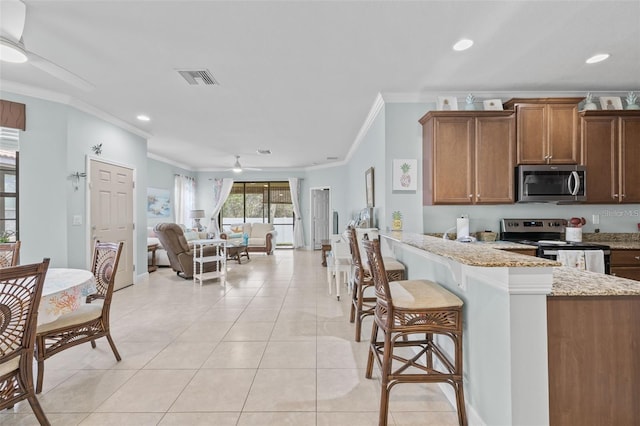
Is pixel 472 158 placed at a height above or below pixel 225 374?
above

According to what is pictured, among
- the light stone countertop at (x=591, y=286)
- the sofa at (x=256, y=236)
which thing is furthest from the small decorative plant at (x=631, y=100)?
the sofa at (x=256, y=236)

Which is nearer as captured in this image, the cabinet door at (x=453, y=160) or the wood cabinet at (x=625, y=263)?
the wood cabinet at (x=625, y=263)

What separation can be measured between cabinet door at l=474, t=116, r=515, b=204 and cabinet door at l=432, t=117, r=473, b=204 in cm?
10

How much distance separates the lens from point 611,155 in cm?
321

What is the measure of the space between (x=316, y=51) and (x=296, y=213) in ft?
22.8

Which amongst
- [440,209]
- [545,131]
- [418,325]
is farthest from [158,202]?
[545,131]

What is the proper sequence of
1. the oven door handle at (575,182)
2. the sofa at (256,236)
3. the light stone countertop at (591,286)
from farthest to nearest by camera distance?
the sofa at (256,236) < the oven door handle at (575,182) < the light stone countertop at (591,286)

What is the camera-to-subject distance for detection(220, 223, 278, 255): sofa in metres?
8.15

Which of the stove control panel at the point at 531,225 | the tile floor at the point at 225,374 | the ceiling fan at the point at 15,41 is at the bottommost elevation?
the tile floor at the point at 225,374

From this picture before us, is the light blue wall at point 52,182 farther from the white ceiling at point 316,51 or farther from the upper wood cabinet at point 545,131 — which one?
the upper wood cabinet at point 545,131

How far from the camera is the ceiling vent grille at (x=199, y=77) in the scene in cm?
297

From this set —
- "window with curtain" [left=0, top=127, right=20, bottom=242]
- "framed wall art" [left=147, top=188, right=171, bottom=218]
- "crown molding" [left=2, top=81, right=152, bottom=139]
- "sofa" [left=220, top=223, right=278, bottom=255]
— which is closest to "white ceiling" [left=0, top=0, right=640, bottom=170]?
"crown molding" [left=2, top=81, right=152, bottom=139]

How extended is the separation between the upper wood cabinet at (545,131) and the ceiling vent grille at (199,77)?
3.34m

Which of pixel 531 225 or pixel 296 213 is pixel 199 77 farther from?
pixel 296 213
